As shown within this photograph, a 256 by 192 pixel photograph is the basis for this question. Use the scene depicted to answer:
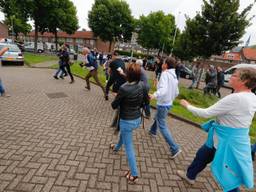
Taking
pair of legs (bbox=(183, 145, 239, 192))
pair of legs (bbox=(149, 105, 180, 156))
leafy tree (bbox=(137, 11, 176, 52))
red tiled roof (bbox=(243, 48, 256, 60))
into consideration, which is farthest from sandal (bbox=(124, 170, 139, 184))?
red tiled roof (bbox=(243, 48, 256, 60))

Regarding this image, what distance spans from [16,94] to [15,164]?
4816 millimetres

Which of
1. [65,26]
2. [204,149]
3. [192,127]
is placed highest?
[65,26]

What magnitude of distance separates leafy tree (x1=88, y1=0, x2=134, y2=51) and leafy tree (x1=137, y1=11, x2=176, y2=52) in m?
2.95

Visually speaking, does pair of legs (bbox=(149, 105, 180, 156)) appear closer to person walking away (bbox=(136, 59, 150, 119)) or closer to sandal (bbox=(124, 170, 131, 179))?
person walking away (bbox=(136, 59, 150, 119))

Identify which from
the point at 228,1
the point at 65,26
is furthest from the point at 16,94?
the point at 65,26

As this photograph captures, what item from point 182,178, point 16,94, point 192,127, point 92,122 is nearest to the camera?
point 182,178

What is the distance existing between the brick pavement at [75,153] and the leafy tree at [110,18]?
35.2 m

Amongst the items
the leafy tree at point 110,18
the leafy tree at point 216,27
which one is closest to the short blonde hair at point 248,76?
the leafy tree at point 216,27

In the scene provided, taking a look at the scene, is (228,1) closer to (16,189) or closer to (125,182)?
(125,182)

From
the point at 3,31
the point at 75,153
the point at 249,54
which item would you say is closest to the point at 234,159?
the point at 75,153

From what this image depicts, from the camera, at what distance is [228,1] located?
460 inches

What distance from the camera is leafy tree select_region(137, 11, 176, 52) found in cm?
3912

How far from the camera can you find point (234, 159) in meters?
2.27

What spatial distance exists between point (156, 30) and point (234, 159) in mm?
39516
